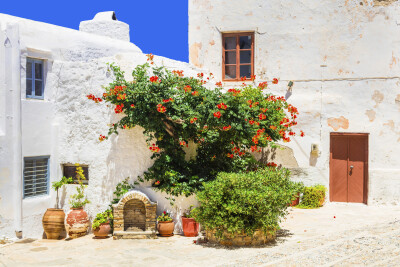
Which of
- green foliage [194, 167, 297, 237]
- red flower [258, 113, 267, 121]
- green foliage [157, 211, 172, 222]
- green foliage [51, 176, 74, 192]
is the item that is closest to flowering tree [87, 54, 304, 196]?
red flower [258, 113, 267, 121]

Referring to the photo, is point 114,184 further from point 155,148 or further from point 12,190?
point 12,190

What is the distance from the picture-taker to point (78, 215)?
9.96 m

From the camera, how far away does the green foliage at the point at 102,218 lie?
376 inches

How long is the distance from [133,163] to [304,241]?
418 centimetres

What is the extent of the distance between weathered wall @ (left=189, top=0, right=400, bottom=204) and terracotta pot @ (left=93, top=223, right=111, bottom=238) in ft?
19.3

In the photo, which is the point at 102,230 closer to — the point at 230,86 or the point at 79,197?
the point at 79,197

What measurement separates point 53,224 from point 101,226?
1454 mm

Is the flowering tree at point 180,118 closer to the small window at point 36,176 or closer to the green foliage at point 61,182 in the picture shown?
the green foliage at point 61,182

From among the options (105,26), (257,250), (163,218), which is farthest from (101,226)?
(105,26)

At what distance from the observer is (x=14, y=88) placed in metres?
9.85

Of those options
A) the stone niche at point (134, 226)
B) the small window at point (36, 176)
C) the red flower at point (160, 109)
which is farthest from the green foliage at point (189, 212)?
the small window at point (36, 176)

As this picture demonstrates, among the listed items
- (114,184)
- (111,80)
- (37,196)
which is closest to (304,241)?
(114,184)

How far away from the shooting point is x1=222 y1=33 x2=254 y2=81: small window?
1330cm

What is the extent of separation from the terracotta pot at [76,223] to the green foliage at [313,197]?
6026 millimetres
